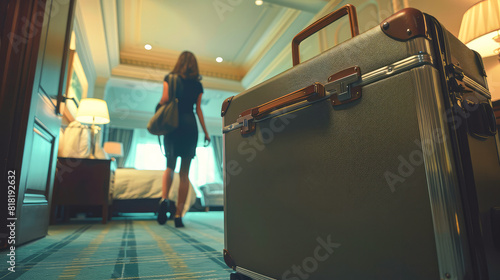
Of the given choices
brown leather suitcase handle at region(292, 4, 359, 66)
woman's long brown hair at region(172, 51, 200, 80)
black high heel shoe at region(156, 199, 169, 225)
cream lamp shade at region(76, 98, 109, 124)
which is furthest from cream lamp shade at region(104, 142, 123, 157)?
brown leather suitcase handle at region(292, 4, 359, 66)

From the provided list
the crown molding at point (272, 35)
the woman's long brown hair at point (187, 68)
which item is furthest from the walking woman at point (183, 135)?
the crown molding at point (272, 35)

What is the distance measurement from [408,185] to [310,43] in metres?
3.54

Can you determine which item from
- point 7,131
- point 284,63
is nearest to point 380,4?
point 284,63

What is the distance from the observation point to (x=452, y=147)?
45 centimetres

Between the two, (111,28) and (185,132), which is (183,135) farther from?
(111,28)

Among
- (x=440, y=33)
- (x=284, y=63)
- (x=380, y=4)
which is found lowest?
(x=440, y=33)

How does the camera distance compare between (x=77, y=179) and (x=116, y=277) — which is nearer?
(x=116, y=277)

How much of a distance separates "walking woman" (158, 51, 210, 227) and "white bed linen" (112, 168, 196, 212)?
4.02 ft

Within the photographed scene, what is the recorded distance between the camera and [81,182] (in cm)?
246

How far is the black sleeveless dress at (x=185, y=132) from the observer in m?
2.01

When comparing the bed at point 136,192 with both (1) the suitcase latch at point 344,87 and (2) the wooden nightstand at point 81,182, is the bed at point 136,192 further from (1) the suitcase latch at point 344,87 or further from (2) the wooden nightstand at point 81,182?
(1) the suitcase latch at point 344,87

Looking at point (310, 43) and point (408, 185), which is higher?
point (310, 43)

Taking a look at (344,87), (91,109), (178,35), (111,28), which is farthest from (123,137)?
(344,87)

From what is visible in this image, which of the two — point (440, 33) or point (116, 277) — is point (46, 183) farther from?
point (440, 33)
